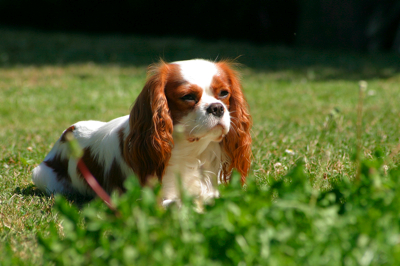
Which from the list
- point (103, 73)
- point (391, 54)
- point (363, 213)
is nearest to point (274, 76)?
point (103, 73)

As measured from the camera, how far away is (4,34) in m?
14.0

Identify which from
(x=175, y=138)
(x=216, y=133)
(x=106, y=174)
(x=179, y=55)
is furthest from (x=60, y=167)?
(x=179, y=55)

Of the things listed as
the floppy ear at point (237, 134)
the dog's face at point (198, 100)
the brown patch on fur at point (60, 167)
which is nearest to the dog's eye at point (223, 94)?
the dog's face at point (198, 100)

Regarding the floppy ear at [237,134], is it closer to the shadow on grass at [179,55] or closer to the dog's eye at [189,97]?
the dog's eye at [189,97]

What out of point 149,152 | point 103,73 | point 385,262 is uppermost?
point 385,262

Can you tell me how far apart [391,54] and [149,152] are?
12305mm

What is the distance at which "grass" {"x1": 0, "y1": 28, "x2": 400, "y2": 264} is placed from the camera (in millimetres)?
3402

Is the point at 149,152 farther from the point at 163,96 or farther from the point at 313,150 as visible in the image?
the point at 313,150

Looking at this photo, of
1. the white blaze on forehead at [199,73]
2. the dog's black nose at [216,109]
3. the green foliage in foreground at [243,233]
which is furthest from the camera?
the white blaze on forehead at [199,73]

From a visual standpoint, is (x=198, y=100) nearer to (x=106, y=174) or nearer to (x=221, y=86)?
(x=221, y=86)

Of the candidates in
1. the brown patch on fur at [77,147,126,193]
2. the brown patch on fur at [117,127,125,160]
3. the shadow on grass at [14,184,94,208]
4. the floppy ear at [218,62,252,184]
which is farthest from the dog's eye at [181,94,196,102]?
the shadow on grass at [14,184,94,208]

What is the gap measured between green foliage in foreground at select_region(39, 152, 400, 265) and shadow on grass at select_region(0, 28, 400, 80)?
8.19 m

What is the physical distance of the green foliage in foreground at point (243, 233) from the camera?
158cm

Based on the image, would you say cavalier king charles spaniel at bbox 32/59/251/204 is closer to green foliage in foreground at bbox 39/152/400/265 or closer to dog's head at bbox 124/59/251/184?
dog's head at bbox 124/59/251/184
